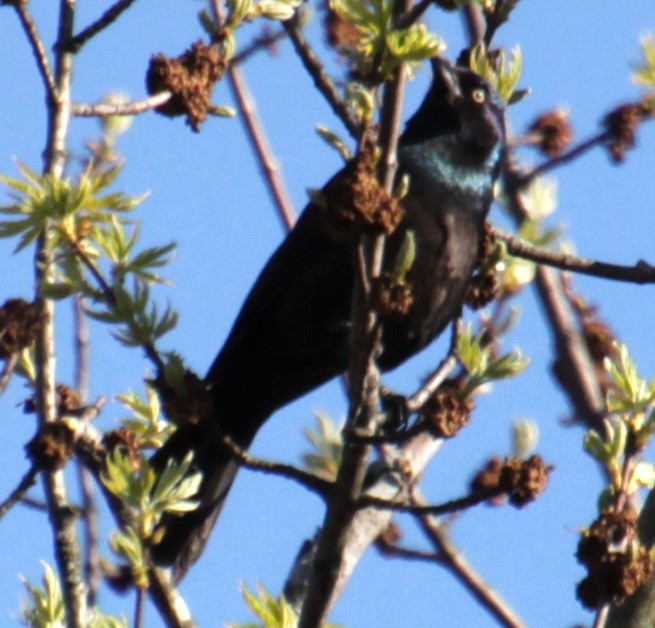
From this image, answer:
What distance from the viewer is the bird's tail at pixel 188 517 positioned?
4.11m

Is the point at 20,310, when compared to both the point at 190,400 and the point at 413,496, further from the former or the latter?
the point at 413,496

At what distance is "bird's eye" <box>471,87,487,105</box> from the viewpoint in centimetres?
497

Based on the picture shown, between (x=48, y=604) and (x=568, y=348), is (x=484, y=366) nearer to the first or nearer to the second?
(x=48, y=604)

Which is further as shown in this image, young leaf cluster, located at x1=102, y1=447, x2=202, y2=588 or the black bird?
the black bird

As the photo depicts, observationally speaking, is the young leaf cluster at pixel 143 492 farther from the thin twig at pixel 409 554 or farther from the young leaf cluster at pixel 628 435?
the thin twig at pixel 409 554

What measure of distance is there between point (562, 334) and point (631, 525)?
2278mm

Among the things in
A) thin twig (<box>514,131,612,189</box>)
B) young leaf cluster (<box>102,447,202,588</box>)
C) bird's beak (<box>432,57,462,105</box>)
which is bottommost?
young leaf cluster (<box>102,447,202,588</box>)

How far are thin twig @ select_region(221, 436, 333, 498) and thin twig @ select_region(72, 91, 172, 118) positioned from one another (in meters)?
0.69

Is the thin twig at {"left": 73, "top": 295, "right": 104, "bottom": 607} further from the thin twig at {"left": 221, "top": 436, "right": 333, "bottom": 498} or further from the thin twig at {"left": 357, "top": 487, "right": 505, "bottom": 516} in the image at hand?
the thin twig at {"left": 357, "top": 487, "right": 505, "bottom": 516}

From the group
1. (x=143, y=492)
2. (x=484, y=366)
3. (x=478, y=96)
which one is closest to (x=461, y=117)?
(x=478, y=96)

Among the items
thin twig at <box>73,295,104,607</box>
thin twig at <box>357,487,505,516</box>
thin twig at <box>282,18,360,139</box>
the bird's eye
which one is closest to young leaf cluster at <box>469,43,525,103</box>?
thin twig at <box>282,18,360,139</box>

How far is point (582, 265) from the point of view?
135 inches

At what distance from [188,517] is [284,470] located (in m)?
1.43

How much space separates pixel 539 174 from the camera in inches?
182
